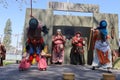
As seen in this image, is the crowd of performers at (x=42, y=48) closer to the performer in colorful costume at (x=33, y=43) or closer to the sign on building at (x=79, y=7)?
the performer in colorful costume at (x=33, y=43)

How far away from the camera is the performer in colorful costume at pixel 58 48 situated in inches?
448

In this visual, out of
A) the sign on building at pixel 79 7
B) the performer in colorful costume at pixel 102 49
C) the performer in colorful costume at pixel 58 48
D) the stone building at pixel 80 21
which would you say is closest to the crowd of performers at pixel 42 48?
the performer in colorful costume at pixel 102 49

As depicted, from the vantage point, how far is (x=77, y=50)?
39.1ft

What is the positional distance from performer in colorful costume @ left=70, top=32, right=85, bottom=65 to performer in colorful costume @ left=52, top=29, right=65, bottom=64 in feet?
1.80

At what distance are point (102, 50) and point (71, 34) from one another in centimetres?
432

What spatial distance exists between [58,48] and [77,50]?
90cm

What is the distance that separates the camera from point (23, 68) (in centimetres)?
827

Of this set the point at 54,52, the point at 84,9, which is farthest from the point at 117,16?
the point at 54,52

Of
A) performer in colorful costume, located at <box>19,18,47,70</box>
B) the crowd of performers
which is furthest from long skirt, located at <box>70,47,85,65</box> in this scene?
performer in colorful costume, located at <box>19,18,47,70</box>

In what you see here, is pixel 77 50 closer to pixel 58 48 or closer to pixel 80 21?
pixel 58 48

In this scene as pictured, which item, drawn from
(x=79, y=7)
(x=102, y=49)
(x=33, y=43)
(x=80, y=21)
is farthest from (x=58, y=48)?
(x=33, y=43)

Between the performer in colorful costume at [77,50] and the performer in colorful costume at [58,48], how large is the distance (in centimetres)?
55

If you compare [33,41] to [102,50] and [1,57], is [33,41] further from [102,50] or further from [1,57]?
[1,57]

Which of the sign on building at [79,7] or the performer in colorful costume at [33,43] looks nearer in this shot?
the performer in colorful costume at [33,43]
